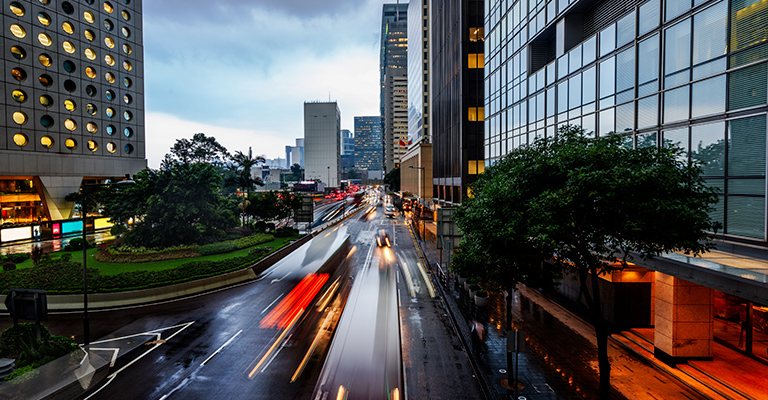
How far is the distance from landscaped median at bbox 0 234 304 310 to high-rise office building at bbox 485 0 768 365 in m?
25.1

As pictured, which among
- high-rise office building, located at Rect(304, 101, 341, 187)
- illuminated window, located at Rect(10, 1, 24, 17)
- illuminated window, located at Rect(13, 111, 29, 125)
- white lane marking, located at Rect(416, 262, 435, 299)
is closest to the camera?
white lane marking, located at Rect(416, 262, 435, 299)

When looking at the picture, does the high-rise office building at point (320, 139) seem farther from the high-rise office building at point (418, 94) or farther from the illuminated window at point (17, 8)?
the illuminated window at point (17, 8)

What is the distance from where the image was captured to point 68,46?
4956 centimetres

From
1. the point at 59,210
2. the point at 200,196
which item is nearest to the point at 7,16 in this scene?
the point at 59,210

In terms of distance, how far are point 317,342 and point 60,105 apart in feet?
191

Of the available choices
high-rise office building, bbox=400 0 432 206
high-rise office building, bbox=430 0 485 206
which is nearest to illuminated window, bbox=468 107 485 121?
high-rise office building, bbox=430 0 485 206

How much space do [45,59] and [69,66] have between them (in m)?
2.78

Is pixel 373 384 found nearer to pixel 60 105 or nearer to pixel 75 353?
pixel 75 353

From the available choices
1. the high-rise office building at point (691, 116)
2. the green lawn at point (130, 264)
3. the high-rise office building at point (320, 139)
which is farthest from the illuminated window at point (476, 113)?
the high-rise office building at point (320, 139)

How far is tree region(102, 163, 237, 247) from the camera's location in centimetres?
3400

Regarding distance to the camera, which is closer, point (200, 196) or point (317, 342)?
point (317, 342)

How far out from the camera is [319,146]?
185m

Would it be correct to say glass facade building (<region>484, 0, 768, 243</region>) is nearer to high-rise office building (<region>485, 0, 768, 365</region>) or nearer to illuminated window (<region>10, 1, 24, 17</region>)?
high-rise office building (<region>485, 0, 768, 365</region>)

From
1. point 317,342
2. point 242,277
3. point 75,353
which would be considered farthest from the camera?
point 242,277
